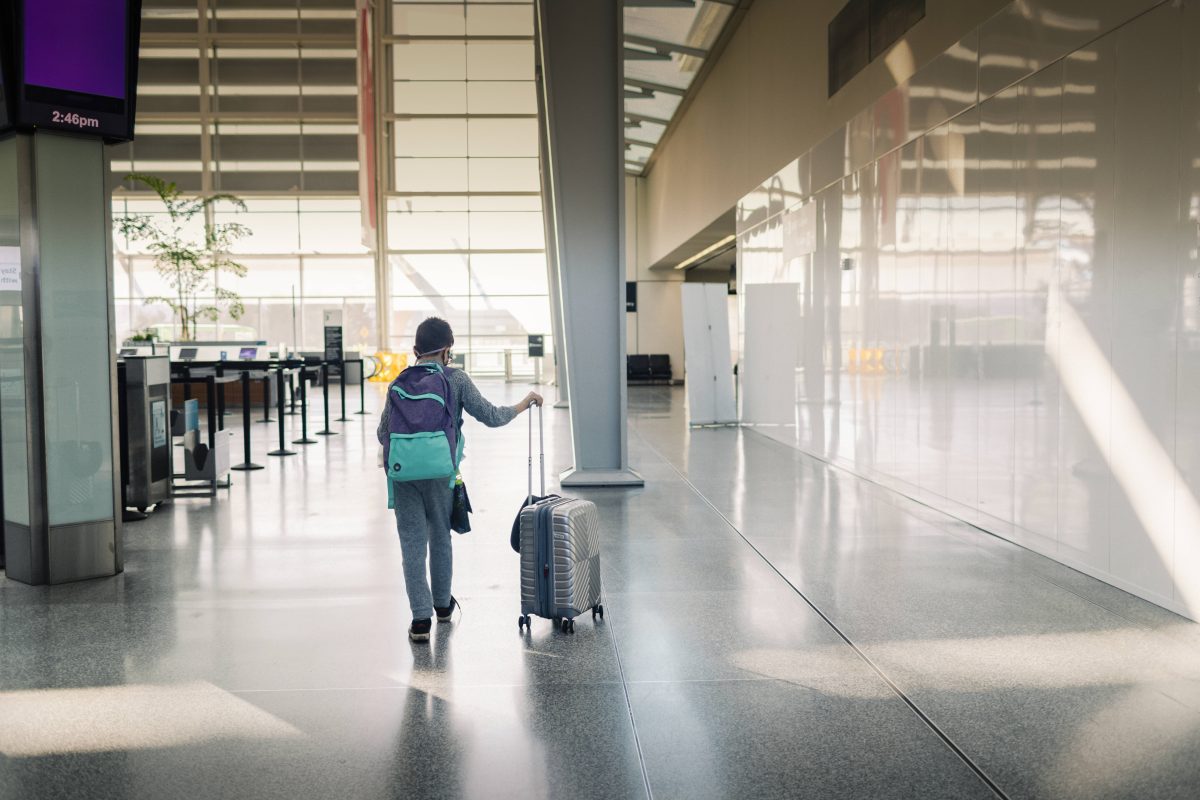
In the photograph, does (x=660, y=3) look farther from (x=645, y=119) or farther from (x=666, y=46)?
(x=645, y=119)

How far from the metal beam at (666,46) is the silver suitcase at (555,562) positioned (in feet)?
52.3

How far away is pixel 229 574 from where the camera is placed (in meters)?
6.26

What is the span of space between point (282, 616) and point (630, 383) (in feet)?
86.5

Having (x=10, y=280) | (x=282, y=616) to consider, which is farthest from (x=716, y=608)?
(x=10, y=280)

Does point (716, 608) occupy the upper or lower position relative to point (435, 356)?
lower

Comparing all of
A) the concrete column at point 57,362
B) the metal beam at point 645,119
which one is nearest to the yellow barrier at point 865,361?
the concrete column at point 57,362

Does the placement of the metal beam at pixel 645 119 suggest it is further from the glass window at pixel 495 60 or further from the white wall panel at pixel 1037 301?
the white wall panel at pixel 1037 301

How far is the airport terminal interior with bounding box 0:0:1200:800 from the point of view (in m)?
3.60

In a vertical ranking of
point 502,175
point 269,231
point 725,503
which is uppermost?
point 502,175

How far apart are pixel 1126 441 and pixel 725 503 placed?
3742mm

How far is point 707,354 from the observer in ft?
54.6

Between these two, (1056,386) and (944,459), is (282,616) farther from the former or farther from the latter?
(944,459)

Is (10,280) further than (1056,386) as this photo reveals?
No

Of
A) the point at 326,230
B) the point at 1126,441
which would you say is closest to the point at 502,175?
the point at 326,230
